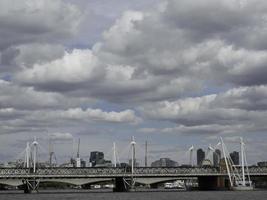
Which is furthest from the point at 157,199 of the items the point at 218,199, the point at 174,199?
the point at 218,199

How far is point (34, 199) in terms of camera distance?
165 meters

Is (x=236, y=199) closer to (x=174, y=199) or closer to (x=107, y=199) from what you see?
(x=174, y=199)

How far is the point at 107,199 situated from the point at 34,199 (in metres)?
18.0

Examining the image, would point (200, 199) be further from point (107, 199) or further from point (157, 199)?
point (107, 199)

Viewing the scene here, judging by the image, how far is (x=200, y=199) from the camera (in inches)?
6181

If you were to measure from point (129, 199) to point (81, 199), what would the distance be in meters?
12.4

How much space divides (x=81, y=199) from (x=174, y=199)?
22.9 meters

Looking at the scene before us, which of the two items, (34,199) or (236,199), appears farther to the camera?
(34,199)

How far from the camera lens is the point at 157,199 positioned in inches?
6280

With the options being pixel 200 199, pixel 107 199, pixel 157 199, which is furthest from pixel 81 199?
pixel 200 199

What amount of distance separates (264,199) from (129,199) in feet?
104

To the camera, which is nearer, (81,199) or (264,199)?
(264,199)

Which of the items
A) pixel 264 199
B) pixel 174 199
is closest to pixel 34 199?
pixel 174 199

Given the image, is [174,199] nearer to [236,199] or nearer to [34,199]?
[236,199]
